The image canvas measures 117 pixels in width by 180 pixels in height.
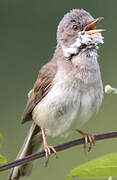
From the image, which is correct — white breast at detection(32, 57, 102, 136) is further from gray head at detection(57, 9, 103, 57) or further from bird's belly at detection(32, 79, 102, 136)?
gray head at detection(57, 9, 103, 57)

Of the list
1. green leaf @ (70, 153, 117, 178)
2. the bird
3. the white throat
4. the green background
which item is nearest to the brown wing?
the bird

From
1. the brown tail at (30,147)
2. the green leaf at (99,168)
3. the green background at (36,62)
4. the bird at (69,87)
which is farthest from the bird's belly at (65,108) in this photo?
the green background at (36,62)

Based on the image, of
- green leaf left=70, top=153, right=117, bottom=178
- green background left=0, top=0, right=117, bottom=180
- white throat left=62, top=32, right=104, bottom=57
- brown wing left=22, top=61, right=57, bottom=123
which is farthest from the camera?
green background left=0, top=0, right=117, bottom=180

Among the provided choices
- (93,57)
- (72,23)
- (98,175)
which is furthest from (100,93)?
(98,175)

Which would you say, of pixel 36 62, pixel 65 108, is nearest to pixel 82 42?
pixel 65 108

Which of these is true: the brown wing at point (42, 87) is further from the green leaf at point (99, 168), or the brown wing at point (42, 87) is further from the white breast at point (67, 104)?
the green leaf at point (99, 168)

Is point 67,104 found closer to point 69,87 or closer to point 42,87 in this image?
point 69,87
